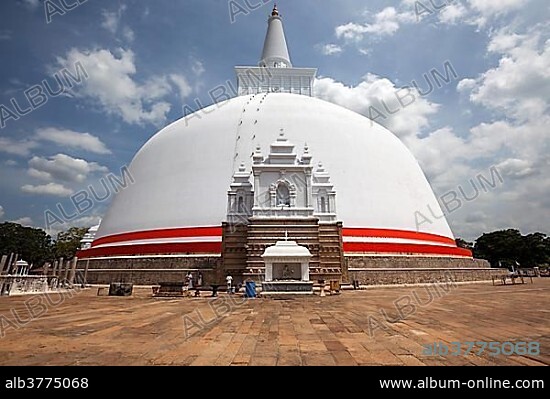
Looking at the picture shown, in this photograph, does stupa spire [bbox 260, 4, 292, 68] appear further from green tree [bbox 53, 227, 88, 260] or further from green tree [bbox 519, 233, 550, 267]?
green tree [bbox 519, 233, 550, 267]

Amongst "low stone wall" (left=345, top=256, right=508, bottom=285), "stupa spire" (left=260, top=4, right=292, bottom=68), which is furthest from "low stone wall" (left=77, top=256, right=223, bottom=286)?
"stupa spire" (left=260, top=4, right=292, bottom=68)

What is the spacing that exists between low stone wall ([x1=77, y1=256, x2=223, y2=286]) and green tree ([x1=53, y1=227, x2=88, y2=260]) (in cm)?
2315

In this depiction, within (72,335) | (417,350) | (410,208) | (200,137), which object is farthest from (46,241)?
(417,350)

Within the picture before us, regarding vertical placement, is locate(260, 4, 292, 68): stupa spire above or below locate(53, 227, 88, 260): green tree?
above

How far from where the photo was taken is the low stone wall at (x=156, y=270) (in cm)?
1802

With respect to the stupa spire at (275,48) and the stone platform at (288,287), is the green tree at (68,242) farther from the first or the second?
the stone platform at (288,287)

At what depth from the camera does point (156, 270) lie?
1872 centimetres

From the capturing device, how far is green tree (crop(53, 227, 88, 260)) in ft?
132

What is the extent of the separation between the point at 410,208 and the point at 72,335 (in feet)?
72.1

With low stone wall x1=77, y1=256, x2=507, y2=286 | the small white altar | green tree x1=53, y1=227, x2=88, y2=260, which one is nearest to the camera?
the small white altar

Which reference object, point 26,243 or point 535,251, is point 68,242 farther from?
point 535,251

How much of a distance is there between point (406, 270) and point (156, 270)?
1236 centimetres
